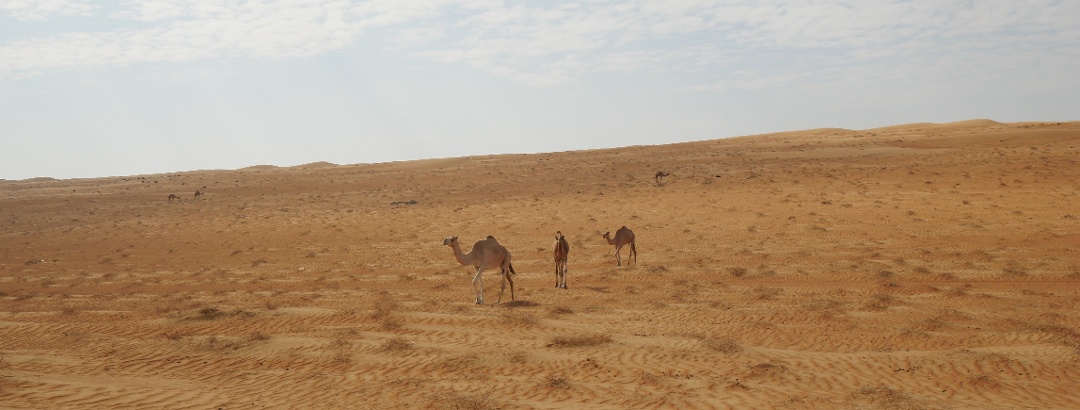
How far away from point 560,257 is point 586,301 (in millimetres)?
1804

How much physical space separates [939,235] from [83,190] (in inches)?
2335

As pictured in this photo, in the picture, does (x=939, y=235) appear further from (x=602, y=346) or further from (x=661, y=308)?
(x=602, y=346)

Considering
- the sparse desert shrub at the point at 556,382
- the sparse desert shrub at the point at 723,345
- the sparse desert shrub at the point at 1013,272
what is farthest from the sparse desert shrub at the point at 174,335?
the sparse desert shrub at the point at 1013,272

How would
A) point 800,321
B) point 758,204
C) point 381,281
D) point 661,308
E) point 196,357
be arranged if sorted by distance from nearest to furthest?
point 196,357 → point 800,321 → point 661,308 → point 381,281 → point 758,204

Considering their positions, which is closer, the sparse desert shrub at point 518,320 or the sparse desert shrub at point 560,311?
the sparse desert shrub at point 518,320

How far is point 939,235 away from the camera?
24.5m

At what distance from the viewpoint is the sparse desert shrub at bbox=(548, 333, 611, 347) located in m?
12.2

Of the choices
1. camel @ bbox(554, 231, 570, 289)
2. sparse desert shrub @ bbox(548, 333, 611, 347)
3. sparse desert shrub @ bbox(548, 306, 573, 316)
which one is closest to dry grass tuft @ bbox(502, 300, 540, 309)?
sparse desert shrub @ bbox(548, 306, 573, 316)

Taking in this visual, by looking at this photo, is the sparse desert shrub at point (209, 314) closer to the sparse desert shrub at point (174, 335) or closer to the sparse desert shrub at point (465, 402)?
the sparse desert shrub at point (174, 335)

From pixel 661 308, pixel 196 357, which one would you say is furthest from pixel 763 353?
pixel 196 357

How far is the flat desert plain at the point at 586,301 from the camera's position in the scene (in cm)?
1016

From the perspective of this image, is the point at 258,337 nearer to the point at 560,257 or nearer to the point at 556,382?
the point at 556,382

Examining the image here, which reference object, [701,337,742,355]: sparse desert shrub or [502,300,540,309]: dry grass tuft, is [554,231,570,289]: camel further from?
[701,337,742,355]: sparse desert shrub

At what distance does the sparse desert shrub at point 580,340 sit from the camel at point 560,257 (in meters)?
5.32
